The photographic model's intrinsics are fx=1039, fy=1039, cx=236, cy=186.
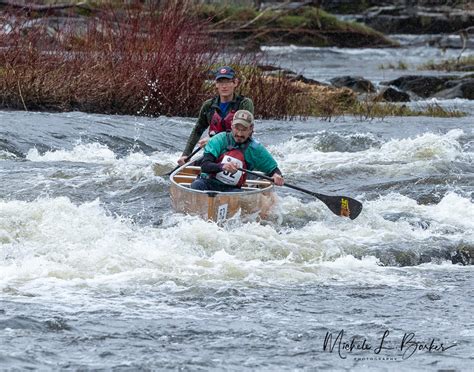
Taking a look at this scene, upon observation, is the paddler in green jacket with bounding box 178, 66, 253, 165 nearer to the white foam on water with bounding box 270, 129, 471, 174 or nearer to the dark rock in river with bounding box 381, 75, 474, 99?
the white foam on water with bounding box 270, 129, 471, 174

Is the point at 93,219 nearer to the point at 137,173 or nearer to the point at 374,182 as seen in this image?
the point at 137,173

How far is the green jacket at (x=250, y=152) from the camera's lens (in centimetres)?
1026

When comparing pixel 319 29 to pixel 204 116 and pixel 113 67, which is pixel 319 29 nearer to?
pixel 113 67

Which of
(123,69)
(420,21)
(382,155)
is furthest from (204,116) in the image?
(420,21)

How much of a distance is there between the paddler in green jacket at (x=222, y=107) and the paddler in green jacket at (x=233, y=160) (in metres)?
0.96

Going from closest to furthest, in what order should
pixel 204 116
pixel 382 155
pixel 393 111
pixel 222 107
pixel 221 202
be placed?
pixel 221 202
pixel 222 107
pixel 204 116
pixel 382 155
pixel 393 111

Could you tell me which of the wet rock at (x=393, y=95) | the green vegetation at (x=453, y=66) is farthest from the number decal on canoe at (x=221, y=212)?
the green vegetation at (x=453, y=66)

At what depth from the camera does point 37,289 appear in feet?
25.3

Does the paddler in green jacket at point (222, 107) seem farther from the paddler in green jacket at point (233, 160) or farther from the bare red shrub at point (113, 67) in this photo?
the bare red shrub at point (113, 67)

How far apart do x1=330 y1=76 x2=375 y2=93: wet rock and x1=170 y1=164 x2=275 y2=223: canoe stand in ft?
41.0

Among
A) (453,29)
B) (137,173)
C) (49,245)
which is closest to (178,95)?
(137,173)

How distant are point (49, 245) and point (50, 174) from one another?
371 cm

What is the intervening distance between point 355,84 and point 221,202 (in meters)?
14.0

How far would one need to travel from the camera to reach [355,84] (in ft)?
76.4
